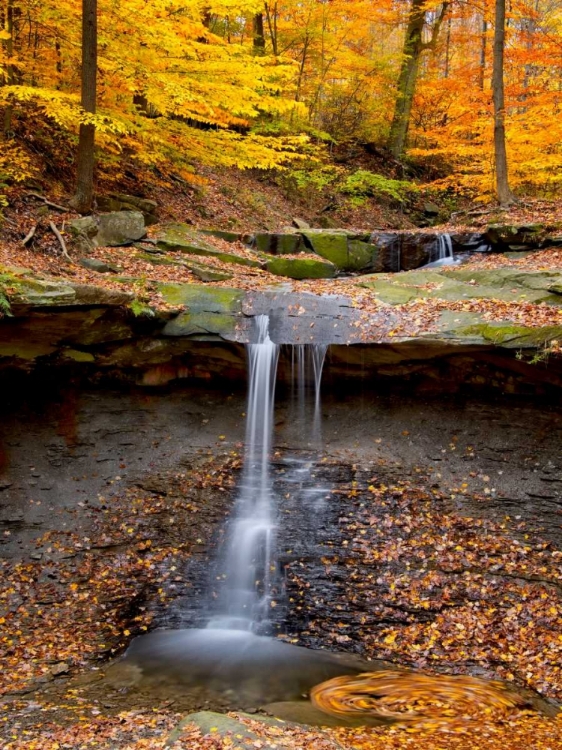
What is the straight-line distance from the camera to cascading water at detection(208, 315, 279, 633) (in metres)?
8.09

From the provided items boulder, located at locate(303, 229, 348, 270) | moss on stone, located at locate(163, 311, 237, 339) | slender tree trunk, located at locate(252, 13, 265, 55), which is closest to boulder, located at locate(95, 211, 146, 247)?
moss on stone, located at locate(163, 311, 237, 339)

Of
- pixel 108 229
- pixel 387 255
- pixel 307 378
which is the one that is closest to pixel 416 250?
pixel 387 255

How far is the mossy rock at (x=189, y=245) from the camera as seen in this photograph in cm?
1271

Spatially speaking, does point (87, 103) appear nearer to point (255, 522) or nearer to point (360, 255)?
point (360, 255)

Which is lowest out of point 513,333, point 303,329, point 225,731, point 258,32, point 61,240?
point 225,731

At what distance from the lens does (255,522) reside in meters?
9.34

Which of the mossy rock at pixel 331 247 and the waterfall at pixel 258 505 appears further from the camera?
the mossy rock at pixel 331 247

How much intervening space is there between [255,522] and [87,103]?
8647mm

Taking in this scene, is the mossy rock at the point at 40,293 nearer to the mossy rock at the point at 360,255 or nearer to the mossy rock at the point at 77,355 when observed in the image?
the mossy rock at the point at 77,355

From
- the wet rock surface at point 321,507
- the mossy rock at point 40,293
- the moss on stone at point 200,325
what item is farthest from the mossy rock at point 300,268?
the mossy rock at point 40,293

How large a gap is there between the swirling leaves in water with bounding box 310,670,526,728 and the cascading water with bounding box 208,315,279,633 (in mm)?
1916

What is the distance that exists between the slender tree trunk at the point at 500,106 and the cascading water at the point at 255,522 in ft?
30.9

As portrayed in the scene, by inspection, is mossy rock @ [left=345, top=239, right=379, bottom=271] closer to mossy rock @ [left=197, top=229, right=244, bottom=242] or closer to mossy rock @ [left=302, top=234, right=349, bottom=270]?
mossy rock @ [left=302, top=234, right=349, bottom=270]

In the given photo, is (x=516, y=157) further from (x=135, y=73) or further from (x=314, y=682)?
(x=314, y=682)
